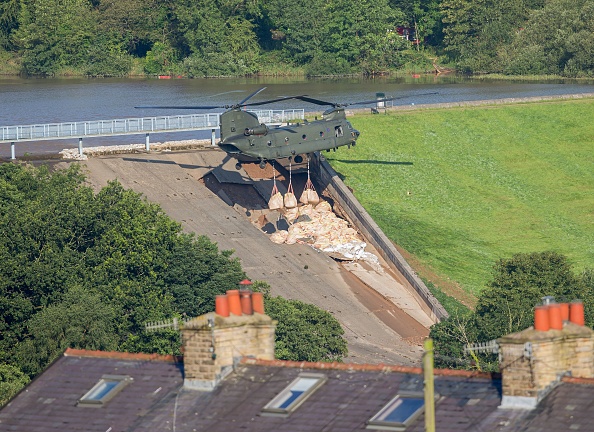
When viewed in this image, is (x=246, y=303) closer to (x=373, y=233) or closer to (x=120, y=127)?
(x=373, y=233)

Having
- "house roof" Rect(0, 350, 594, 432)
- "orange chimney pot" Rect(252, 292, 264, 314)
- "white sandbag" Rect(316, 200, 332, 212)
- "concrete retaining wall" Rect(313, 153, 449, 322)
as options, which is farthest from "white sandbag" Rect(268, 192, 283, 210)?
"orange chimney pot" Rect(252, 292, 264, 314)

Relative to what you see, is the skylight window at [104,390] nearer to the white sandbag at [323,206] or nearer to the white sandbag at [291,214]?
the white sandbag at [291,214]

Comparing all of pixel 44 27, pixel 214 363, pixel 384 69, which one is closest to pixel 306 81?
pixel 384 69

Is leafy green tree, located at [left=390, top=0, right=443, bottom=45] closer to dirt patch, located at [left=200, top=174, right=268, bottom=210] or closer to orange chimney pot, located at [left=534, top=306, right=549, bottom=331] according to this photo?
dirt patch, located at [left=200, top=174, right=268, bottom=210]

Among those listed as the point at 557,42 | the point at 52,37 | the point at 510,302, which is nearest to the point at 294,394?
the point at 510,302

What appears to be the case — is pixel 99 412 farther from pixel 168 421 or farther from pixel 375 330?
pixel 375 330

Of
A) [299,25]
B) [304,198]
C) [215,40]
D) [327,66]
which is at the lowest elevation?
[304,198]

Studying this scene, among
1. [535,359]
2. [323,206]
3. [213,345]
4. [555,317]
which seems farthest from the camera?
[323,206]
